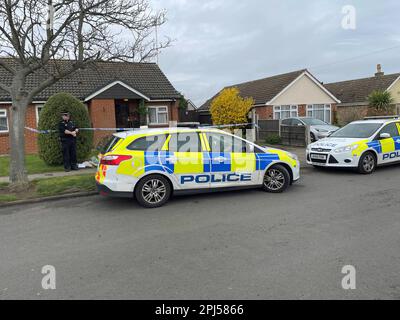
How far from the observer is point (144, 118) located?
703 inches

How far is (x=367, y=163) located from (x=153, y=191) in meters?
6.30

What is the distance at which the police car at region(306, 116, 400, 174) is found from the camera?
9.38m

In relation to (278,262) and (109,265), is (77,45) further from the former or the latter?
(278,262)

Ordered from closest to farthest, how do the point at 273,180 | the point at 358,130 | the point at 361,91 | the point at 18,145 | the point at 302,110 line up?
the point at 273,180, the point at 18,145, the point at 358,130, the point at 302,110, the point at 361,91

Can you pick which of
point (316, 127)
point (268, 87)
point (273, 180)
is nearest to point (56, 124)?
point (273, 180)

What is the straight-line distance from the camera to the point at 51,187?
25.8ft

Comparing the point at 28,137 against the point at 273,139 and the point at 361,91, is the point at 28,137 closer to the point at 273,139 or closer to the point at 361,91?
the point at 273,139

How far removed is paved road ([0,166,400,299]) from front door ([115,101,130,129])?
11.6m

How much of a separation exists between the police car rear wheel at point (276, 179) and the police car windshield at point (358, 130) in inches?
155

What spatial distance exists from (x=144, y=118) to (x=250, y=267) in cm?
1486

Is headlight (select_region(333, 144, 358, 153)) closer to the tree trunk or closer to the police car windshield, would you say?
the police car windshield

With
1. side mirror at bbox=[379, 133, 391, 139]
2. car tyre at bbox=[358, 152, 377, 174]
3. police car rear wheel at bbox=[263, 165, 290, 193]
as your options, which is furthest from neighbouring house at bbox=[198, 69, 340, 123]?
police car rear wheel at bbox=[263, 165, 290, 193]

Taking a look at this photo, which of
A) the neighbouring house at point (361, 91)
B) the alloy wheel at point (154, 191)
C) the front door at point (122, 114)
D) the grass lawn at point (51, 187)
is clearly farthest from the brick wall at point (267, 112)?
the alloy wheel at point (154, 191)
